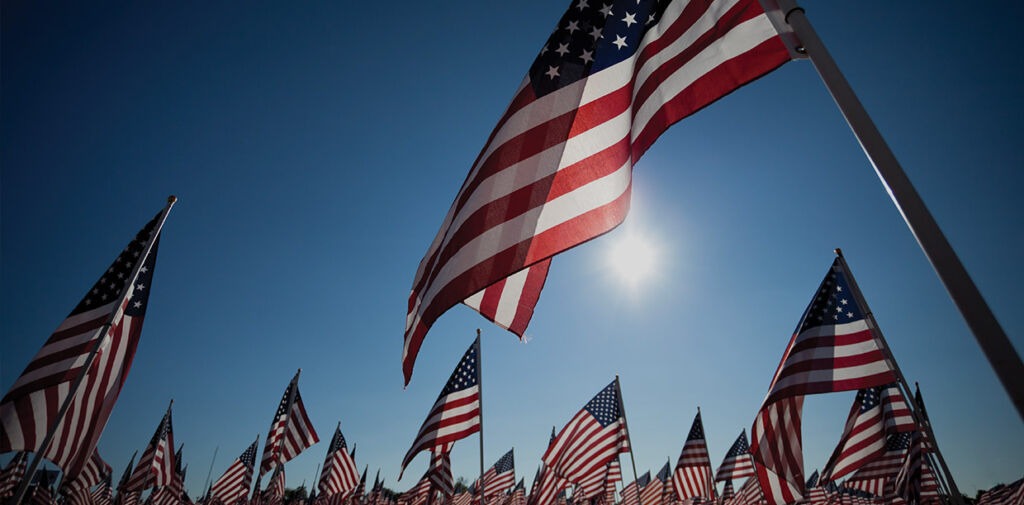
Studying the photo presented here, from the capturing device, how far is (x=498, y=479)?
3112cm

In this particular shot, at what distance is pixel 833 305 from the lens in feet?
27.2

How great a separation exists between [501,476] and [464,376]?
77.2ft

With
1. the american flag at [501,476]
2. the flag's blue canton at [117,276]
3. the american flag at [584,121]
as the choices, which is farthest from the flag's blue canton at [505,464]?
the american flag at [584,121]

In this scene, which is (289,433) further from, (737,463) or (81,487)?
(737,463)

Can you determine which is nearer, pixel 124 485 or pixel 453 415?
pixel 453 415

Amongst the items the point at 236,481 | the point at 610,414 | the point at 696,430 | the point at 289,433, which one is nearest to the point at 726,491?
the point at 696,430

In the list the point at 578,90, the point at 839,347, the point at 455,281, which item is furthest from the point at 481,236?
the point at 839,347

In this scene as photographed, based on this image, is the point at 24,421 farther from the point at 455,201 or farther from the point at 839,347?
the point at 839,347

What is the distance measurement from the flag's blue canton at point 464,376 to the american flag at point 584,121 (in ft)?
23.3

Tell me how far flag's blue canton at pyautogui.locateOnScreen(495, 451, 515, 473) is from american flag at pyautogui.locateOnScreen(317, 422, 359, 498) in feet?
38.0

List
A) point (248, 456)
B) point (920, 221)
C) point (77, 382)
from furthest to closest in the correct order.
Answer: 1. point (248, 456)
2. point (77, 382)
3. point (920, 221)

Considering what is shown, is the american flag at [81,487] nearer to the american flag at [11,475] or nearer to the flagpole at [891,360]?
the american flag at [11,475]

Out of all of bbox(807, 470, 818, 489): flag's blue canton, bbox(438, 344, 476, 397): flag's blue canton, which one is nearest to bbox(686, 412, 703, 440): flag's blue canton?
bbox(438, 344, 476, 397): flag's blue canton

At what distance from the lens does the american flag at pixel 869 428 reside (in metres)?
10.3
